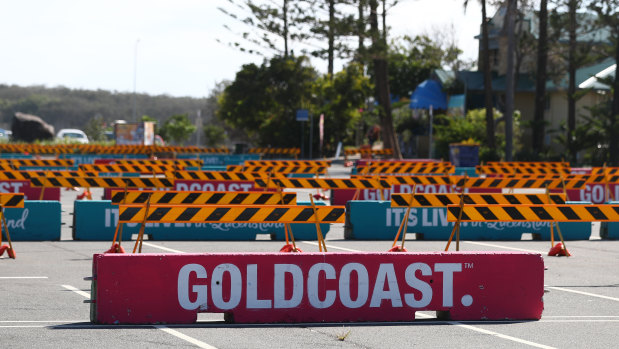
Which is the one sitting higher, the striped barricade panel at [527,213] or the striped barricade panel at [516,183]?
the striped barricade panel at [516,183]

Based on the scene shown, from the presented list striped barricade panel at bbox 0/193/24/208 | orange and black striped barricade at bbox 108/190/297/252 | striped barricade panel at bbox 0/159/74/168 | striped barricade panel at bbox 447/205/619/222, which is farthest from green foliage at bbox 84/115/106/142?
striped barricade panel at bbox 447/205/619/222

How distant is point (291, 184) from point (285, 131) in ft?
152

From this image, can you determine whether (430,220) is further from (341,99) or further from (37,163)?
(341,99)

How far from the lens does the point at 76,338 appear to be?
8.98 m

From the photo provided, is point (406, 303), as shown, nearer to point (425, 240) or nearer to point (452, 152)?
point (425, 240)

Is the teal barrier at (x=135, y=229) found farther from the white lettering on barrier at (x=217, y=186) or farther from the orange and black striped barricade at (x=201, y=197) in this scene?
the white lettering on barrier at (x=217, y=186)

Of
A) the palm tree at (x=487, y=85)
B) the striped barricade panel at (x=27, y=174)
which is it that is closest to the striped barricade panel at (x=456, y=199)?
the striped barricade panel at (x=27, y=174)

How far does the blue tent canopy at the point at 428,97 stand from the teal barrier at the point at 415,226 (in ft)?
166

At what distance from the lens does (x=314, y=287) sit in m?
9.93

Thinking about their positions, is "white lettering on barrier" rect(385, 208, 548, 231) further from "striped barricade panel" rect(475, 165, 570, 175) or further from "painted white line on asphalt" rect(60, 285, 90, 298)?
"striped barricade panel" rect(475, 165, 570, 175)

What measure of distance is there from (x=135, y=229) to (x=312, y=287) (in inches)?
355

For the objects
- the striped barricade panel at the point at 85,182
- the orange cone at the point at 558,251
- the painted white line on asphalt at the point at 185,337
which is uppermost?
the striped barricade panel at the point at 85,182

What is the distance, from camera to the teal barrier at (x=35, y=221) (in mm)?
18156

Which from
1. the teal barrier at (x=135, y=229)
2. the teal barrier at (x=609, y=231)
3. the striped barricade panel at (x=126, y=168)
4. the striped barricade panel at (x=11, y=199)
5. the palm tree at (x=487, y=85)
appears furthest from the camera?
the palm tree at (x=487, y=85)
